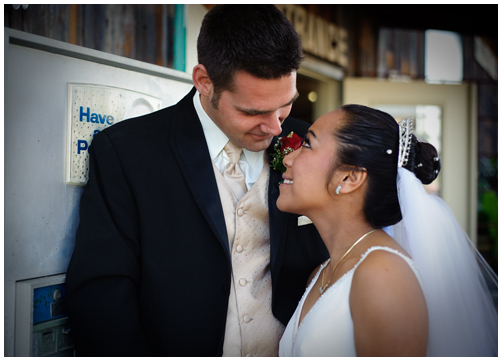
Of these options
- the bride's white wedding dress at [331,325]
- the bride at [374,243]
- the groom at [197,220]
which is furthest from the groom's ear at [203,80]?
the bride's white wedding dress at [331,325]

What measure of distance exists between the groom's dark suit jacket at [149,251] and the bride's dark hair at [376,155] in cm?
43

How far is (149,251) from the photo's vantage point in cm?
159

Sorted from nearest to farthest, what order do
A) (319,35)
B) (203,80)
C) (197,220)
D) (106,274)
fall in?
(106,274) < (197,220) < (203,80) < (319,35)

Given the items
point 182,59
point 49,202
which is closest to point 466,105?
point 182,59

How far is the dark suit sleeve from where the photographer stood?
151cm

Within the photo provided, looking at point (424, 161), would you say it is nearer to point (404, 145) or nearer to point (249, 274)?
point (404, 145)

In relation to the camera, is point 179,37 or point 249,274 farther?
point 179,37

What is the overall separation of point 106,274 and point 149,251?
0.55 ft

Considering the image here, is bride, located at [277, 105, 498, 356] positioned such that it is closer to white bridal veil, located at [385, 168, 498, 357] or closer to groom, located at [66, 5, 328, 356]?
white bridal veil, located at [385, 168, 498, 357]

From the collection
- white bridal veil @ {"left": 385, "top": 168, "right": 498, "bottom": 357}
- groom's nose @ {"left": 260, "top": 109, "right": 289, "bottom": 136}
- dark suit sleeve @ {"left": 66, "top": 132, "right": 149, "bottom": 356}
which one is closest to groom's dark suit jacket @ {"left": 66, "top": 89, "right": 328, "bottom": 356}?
dark suit sleeve @ {"left": 66, "top": 132, "right": 149, "bottom": 356}

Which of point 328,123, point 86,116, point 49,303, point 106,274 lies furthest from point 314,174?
point 49,303

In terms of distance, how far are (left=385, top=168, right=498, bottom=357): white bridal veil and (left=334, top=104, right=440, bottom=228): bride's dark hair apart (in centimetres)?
4

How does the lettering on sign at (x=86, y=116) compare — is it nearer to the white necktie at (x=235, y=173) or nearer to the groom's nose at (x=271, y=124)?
the white necktie at (x=235, y=173)

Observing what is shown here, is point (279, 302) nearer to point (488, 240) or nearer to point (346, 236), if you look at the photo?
point (346, 236)
